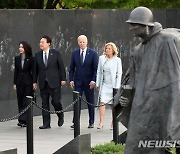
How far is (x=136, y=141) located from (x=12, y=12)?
11.7m

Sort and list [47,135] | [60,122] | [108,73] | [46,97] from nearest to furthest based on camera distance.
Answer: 1. [47,135]
2. [108,73]
3. [46,97]
4. [60,122]

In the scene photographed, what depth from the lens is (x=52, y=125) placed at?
63.3 ft

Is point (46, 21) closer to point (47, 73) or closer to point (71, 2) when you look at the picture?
point (47, 73)

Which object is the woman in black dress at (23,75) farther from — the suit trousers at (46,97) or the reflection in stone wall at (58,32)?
the reflection in stone wall at (58,32)

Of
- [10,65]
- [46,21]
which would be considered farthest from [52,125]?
[46,21]

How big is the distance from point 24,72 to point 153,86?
10.0 metres

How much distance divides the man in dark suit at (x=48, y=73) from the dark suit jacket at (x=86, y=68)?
0.95 ft

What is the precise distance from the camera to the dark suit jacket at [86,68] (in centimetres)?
1845

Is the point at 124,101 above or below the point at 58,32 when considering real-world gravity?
above

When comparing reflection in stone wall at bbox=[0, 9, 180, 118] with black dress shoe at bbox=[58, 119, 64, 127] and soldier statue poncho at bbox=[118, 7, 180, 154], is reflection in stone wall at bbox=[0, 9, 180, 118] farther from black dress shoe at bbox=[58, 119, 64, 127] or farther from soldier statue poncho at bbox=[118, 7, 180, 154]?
soldier statue poncho at bbox=[118, 7, 180, 154]

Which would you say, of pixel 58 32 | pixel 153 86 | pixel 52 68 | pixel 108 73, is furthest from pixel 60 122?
pixel 153 86

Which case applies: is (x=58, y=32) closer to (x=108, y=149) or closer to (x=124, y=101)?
(x=108, y=149)

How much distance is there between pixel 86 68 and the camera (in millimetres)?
18484

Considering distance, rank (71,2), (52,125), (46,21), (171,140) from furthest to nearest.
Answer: (71,2) → (46,21) → (52,125) → (171,140)
